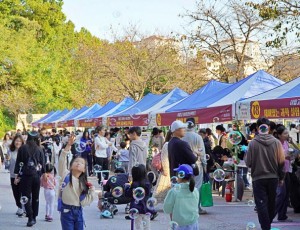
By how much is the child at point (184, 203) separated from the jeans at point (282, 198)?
368 centimetres

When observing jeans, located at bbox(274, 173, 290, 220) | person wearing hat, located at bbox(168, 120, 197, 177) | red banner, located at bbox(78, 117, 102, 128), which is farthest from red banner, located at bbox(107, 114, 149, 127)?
person wearing hat, located at bbox(168, 120, 197, 177)

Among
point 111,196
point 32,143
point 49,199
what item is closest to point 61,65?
point 49,199

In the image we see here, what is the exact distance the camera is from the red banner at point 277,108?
11.5 meters

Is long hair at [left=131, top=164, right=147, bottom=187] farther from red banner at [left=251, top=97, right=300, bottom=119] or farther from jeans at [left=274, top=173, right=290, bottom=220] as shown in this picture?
red banner at [left=251, top=97, right=300, bottom=119]

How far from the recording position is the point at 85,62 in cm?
4950

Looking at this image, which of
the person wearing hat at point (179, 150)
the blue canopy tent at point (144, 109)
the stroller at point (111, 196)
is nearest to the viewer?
the person wearing hat at point (179, 150)

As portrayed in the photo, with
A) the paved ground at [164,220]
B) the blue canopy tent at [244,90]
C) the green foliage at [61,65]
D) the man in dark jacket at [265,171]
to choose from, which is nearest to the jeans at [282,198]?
the paved ground at [164,220]

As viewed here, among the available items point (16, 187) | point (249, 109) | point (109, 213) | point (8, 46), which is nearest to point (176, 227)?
point (109, 213)

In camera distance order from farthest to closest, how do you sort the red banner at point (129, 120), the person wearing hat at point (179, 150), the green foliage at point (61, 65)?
1. the green foliage at point (61, 65)
2. the red banner at point (129, 120)
3. the person wearing hat at point (179, 150)

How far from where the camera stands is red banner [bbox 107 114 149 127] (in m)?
22.0

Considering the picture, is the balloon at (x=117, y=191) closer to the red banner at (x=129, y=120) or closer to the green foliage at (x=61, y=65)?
the red banner at (x=129, y=120)

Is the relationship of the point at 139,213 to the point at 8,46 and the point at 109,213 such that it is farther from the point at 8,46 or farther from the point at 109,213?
the point at 8,46

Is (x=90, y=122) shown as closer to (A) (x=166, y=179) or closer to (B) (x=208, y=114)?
(B) (x=208, y=114)

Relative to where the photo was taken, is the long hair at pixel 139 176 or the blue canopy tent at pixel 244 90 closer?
the long hair at pixel 139 176
